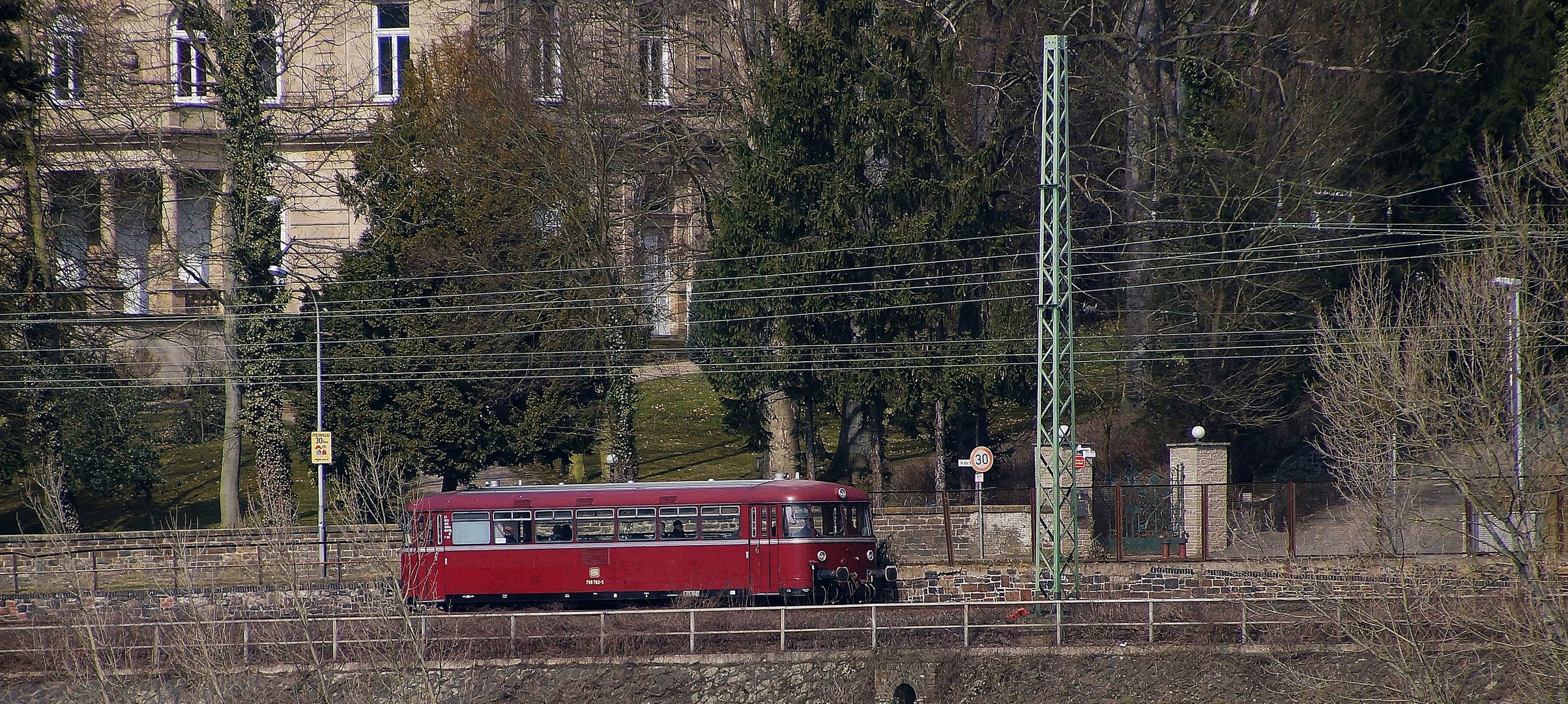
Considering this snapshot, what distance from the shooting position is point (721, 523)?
24828mm

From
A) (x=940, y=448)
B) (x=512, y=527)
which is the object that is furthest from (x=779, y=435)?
(x=512, y=527)

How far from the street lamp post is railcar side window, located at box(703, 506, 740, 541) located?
12.5m

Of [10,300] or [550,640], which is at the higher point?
[10,300]

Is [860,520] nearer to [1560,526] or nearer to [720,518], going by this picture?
[720,518]

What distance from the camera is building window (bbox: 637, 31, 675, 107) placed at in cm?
3828

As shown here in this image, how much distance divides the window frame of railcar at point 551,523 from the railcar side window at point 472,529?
99 cm

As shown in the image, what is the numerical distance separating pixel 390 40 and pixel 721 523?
1125 inches

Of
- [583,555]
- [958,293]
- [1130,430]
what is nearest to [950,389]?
[958,293]

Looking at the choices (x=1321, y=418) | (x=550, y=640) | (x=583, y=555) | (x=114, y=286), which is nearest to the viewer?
(x=550, y=640)

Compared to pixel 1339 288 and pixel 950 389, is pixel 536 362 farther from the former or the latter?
pixel 1339 288

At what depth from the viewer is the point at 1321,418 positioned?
33.1 metres

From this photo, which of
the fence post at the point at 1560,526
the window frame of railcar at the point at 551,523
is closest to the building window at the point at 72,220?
the window frame of railcar at the point at 551,523

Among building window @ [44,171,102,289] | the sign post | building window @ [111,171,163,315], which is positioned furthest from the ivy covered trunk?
the sign post

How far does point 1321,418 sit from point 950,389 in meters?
8.98
